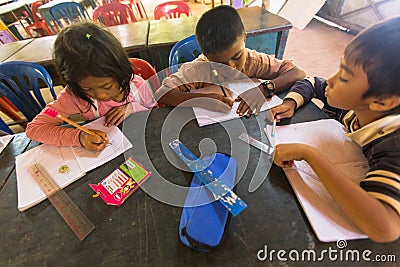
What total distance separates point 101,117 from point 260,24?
4.45 feet

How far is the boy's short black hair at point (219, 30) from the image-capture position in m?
0.81

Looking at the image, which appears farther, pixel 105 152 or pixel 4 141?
pixel 4 141

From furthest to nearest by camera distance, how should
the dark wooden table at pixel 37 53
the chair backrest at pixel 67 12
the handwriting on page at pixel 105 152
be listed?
the chair backrest at pixel 67 12 → the dark wooden table at pixel 37 53 → the handwriting on page at pixel 105 152

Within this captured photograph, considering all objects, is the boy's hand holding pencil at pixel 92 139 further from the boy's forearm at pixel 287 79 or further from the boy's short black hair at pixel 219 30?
the boy's forearm at pixel 287 79

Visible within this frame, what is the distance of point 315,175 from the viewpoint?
0.52 metres

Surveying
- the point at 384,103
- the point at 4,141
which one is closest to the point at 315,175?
the point at 384,103

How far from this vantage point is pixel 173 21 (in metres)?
1.89

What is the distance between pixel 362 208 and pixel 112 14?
3009 millimetres

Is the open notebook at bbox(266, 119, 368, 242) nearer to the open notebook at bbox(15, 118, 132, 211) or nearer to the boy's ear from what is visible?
the boy's ear

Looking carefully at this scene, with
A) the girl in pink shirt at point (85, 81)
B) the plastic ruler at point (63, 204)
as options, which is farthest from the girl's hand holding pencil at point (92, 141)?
the plastic ruler at point (63, 204)

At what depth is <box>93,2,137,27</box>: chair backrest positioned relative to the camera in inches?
100

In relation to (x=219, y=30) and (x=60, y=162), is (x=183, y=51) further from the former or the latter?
(x=60, y=162)

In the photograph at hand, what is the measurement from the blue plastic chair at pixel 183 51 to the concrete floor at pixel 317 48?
171 centimetres

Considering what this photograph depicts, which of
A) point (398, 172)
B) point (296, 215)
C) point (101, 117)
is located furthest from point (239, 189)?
point (101, 117)
